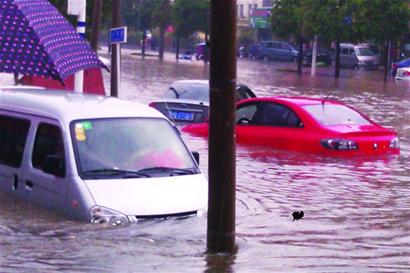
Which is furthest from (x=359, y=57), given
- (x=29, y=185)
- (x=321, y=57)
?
(x=29, y=185)

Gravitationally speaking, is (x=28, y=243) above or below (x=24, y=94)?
below

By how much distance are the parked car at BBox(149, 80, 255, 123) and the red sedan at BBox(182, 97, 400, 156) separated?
10.1 ft

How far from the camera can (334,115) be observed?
17.6 meters

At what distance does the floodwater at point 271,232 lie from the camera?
848cm

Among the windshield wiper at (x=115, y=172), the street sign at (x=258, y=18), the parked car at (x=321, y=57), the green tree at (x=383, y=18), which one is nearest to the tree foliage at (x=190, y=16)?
the street sign at (x=258, y=18)

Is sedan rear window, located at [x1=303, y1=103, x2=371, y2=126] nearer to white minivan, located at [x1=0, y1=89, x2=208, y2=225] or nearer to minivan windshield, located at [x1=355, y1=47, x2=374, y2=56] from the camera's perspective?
white minivan, located at [x1=0, y1=89, x2=208, y2=225]

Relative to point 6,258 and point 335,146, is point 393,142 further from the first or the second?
point 6,258

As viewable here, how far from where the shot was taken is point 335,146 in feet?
54.7

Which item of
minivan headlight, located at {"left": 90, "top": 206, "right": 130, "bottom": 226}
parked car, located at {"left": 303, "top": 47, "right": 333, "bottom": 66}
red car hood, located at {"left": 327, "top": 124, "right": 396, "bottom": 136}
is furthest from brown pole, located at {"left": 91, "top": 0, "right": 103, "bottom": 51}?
parked car, located at {"left": 303, "top": 47, "right": 333, "bottom": 66}

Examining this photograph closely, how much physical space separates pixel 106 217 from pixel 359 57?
57.5m

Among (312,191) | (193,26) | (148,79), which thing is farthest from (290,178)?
(193,26)

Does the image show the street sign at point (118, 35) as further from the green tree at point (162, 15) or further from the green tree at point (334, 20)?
the green tree at point (162, 15)

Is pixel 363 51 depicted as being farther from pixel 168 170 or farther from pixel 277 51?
pixel 168 170

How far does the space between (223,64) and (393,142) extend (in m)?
9.53
